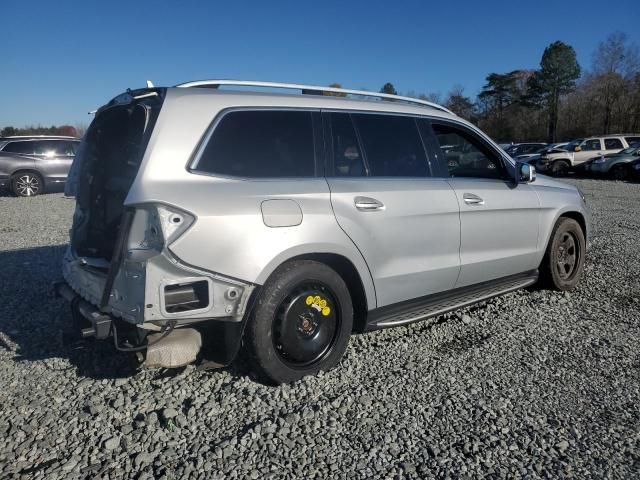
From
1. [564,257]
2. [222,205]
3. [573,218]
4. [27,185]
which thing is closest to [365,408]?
[222,205]

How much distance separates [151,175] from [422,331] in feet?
8.52

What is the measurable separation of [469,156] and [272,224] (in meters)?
2.45

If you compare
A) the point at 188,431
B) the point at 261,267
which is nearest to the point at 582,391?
the point at 261,267

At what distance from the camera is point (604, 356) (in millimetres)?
3727

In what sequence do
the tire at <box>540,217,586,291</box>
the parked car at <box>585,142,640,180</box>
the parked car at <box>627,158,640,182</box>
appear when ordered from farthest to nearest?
the parked car at <box>585,142,640,180</box>, the parked car at <box>627,158,640,182</box>, the tire at <box>540,217,586,291</box>

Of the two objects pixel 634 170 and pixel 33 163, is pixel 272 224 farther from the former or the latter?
pixel 634 170

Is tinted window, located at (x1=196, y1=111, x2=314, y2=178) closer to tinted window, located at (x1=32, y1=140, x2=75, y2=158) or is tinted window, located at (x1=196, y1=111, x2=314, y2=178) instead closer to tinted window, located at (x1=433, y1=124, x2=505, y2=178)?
tinted window, located at (x1=433, y1=124, x2=505, y2=178)

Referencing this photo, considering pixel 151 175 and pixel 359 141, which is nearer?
pixel 151 175

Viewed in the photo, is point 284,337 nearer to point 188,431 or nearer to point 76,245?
point 188,431

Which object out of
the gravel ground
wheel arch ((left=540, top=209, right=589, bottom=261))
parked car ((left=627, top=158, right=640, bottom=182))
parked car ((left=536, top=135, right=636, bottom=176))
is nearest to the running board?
the gravel ground

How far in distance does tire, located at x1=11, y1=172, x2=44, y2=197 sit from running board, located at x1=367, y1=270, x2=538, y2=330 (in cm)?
1549

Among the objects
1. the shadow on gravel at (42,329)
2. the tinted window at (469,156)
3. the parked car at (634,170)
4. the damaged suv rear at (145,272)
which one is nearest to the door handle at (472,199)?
the tinted window at (469,156)

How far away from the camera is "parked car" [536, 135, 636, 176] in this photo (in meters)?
23.5

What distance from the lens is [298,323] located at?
326 centimetres
